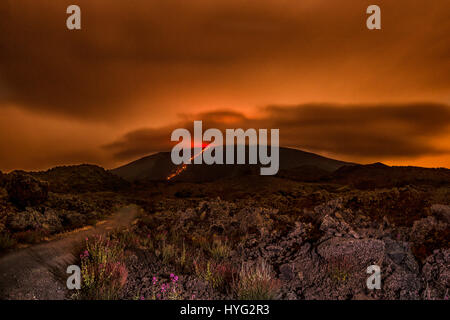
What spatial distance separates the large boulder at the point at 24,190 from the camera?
22541 millimetres

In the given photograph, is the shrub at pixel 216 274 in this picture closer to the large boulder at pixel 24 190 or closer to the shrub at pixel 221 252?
the shrub at pixel 221 252

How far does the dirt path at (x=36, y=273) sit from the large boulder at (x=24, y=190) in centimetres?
1594

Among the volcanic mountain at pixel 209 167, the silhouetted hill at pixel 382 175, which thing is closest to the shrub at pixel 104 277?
the silhouetted hill at pixel 382 175

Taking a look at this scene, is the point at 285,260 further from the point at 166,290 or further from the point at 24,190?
the point at 24,190

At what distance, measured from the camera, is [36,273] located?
705 cm

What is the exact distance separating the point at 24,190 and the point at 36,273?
19.6 m

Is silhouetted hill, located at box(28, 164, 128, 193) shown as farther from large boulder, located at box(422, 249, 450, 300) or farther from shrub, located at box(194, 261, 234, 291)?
large boulder, located at box(422, 249, 450, 300)

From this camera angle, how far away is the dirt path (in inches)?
245

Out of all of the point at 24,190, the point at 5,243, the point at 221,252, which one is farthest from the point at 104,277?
the point at 24,190

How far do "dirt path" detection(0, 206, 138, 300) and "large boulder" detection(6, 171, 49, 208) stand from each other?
627 inches
